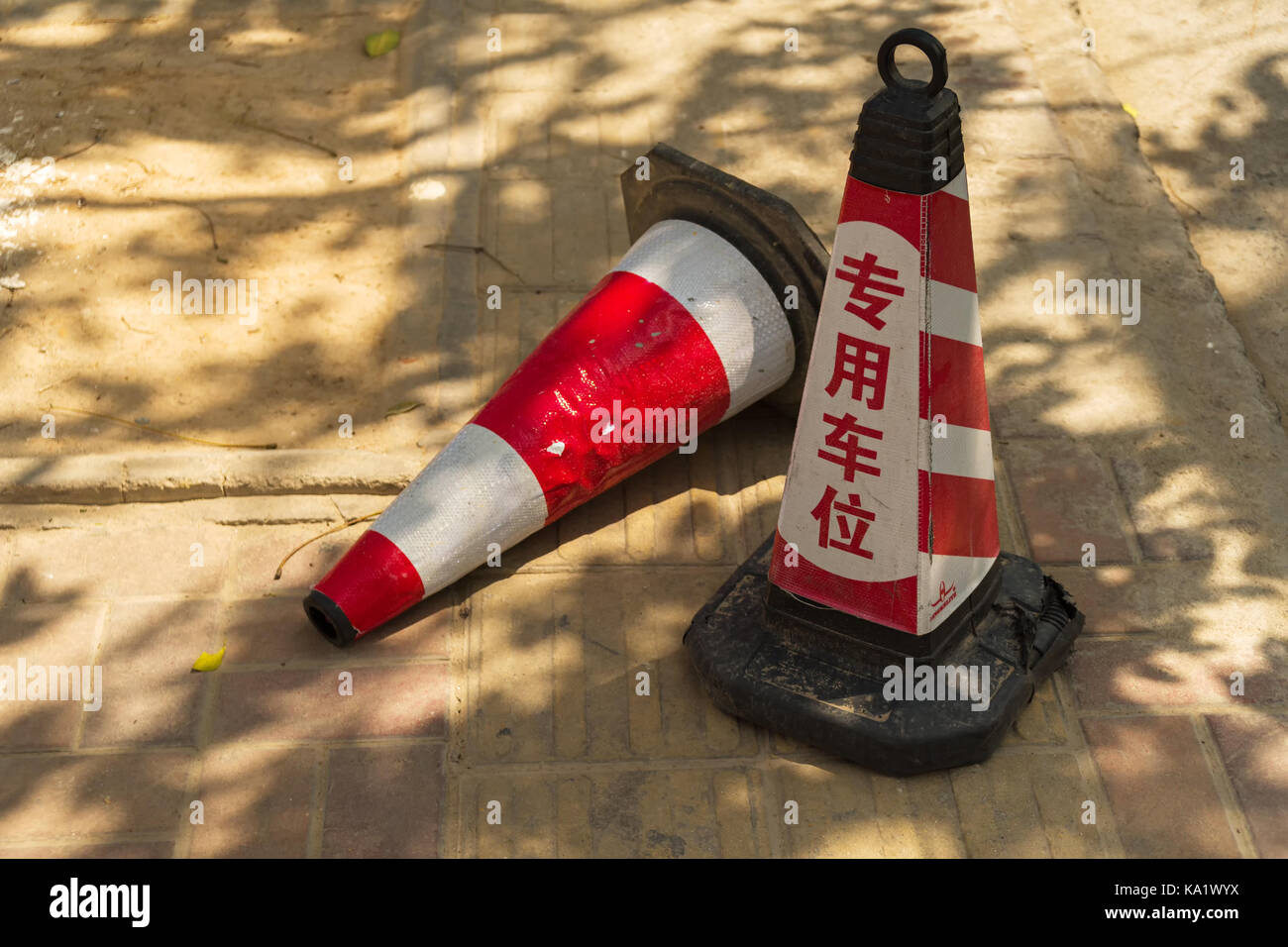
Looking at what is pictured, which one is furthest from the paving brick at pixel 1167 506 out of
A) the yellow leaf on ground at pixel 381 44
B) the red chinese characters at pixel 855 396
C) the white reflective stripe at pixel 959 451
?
the yellow leaf on ground at pixel 381 44

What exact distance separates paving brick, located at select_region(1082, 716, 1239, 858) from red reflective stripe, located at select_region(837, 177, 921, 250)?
1.54 metres

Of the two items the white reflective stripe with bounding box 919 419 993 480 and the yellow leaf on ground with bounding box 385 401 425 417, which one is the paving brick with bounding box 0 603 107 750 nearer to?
the yellow leaf on ground with bounding box 385 401 425 417

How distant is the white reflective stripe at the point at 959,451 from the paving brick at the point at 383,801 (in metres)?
1.53

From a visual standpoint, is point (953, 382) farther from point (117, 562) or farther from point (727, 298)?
point (117, 562)

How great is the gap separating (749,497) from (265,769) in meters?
1.69

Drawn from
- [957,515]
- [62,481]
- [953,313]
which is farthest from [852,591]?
[62,481]

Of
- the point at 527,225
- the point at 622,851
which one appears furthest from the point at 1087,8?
the point at 622,851

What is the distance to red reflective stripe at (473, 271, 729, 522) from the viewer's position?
4.02 metres

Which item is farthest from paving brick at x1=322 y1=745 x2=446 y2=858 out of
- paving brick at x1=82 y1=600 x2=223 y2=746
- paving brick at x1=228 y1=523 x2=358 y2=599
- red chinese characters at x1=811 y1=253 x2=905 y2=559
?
red chinese characters at x1=811 y1=253 x2=905 y2=559

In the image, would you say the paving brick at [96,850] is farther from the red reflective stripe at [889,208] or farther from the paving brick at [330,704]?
the red reflective stripe at [889,208]

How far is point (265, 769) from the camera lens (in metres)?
3.67

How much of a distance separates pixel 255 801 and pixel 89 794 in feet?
1.44

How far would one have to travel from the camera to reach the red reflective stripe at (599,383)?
4.02 meters

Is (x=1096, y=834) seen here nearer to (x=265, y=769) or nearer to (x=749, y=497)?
(x=749, y=497)
